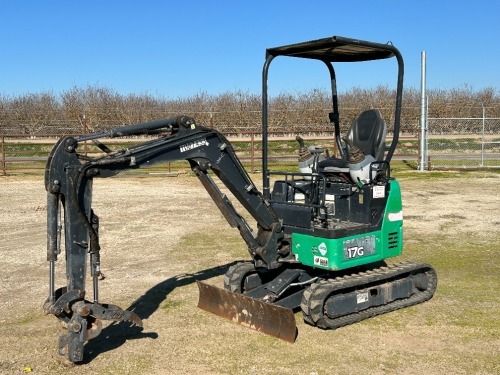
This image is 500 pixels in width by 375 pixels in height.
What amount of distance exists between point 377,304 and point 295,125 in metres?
31.7

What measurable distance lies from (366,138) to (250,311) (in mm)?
2659

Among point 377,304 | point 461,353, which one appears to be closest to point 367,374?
point 461,353

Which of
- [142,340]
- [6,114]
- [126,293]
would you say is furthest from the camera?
[6,114]

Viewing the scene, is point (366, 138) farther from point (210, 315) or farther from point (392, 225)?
point (210, 315)

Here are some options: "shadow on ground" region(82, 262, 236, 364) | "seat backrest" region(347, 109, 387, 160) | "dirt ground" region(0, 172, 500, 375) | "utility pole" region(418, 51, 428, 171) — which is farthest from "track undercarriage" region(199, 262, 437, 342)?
"utility pole" region(418, 51, 428, 171)

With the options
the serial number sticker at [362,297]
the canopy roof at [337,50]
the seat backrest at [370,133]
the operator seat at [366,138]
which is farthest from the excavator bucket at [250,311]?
the canopy roof at [337,50]

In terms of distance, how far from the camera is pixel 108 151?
5.95m

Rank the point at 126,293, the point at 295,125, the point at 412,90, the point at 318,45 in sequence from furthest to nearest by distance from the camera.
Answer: the point at 412,90 → the point at 295,125 → the point at 126,293 → the point at 318,45

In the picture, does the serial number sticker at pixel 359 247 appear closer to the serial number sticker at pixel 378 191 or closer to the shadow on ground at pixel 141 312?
the serial number sticker at pixel 378 191

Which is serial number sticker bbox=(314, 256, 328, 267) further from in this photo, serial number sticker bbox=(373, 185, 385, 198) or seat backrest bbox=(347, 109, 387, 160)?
seat backrest bbox=(347, 109, 387, 160)

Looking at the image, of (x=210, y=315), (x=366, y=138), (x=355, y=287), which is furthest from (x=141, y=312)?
(x=366, y=138)

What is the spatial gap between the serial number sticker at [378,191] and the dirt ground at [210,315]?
4.38 ft

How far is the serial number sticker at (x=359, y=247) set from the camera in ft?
21.3

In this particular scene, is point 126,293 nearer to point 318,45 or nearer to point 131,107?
point 318,45
